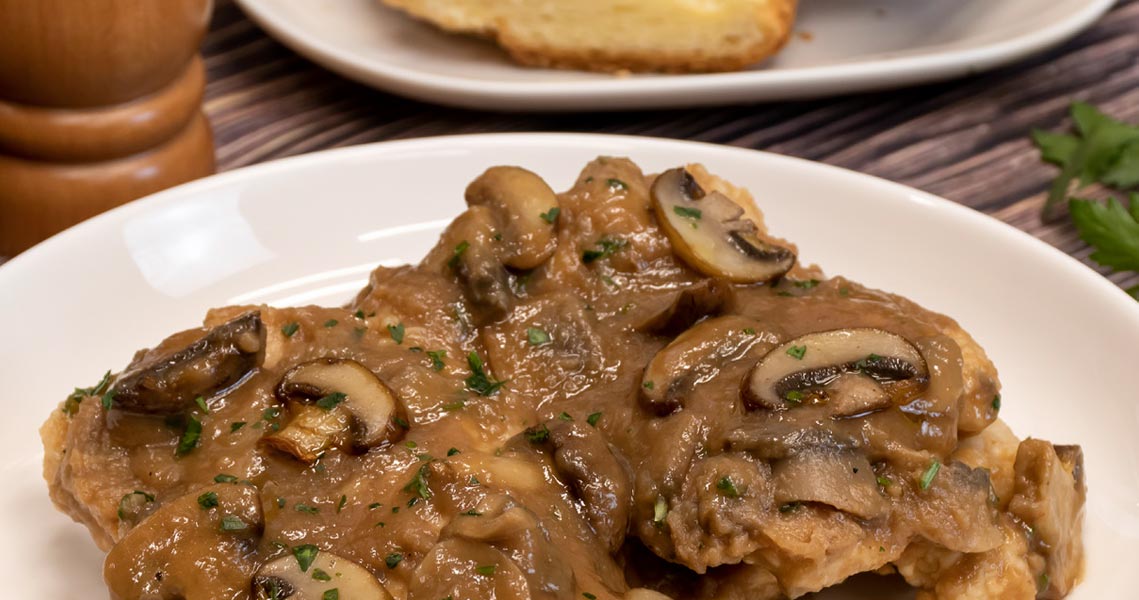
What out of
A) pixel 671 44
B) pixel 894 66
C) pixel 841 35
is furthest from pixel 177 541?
pixel 841 35

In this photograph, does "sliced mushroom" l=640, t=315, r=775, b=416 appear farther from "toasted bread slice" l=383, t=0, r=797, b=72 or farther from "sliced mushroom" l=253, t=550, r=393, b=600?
"toasted bread slice" l=383, t=0, r=797, b=72

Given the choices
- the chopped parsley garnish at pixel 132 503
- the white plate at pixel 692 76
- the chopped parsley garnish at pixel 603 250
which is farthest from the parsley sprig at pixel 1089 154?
the chopped parsley garnish at pixel 132 503

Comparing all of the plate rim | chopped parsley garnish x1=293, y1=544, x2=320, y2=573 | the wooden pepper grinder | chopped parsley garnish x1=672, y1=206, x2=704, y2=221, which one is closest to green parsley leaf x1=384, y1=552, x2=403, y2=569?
chopped parsley garnish x1=293, y1=544, x2=320, y2=573

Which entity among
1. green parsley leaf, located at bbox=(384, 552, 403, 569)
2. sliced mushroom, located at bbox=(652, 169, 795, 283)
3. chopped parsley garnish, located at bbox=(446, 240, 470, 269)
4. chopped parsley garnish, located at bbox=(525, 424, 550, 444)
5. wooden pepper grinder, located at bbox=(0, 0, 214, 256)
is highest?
sliced mushroom, located at bbox=(652, 169, 795, 283)

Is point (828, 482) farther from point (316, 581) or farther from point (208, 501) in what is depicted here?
point (208, 501)

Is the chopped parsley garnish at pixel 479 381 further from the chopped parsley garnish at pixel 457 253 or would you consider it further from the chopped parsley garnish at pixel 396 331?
the chopped parsley garnish at pixel 457 253

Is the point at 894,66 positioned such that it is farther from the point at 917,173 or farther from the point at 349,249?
the point at 349,249
